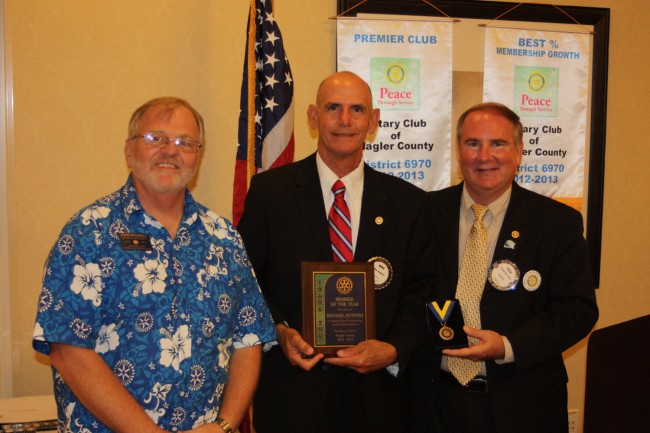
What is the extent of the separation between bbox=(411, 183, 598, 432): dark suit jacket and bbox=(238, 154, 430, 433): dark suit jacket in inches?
7.3

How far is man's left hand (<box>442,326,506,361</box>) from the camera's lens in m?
2.48

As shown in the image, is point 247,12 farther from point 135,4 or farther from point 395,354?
point 395,354

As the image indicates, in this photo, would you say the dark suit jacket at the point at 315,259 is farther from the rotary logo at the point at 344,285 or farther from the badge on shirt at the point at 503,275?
the badge on shirt at the point at 503,275

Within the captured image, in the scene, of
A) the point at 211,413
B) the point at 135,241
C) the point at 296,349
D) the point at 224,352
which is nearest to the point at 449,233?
the point at 296,349

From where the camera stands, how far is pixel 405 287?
2.61m

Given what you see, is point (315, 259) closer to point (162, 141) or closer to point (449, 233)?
point (449, 233)

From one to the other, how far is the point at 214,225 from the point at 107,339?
0.54m

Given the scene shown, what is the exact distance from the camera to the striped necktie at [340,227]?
2.52m

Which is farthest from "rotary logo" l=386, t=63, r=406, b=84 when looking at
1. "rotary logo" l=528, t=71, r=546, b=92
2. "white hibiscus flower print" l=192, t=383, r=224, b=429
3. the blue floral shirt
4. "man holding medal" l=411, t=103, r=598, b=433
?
"white hibiscus flower print" l=192, t=383, r=224, b=429

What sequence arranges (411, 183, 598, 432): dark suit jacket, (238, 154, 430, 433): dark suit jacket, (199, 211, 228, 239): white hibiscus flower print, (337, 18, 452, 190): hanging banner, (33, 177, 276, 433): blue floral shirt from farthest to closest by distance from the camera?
(337, 18, 452, 190): hanging banner < (411, 183, 598, 432): dark suit jacket < (238, 154, 430, 433): dark suit jacket < (199, 211, 228, 239): white hibiscus flower print < (33, 177, 276, 433): blue floral shirt

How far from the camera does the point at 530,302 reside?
267cm

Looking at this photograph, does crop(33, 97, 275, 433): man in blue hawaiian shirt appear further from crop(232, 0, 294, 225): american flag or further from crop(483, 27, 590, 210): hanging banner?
crop(483, 27, 590, 210): hanging banner

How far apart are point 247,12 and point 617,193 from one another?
2.70 metres

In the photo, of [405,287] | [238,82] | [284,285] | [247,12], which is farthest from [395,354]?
[247,12]
